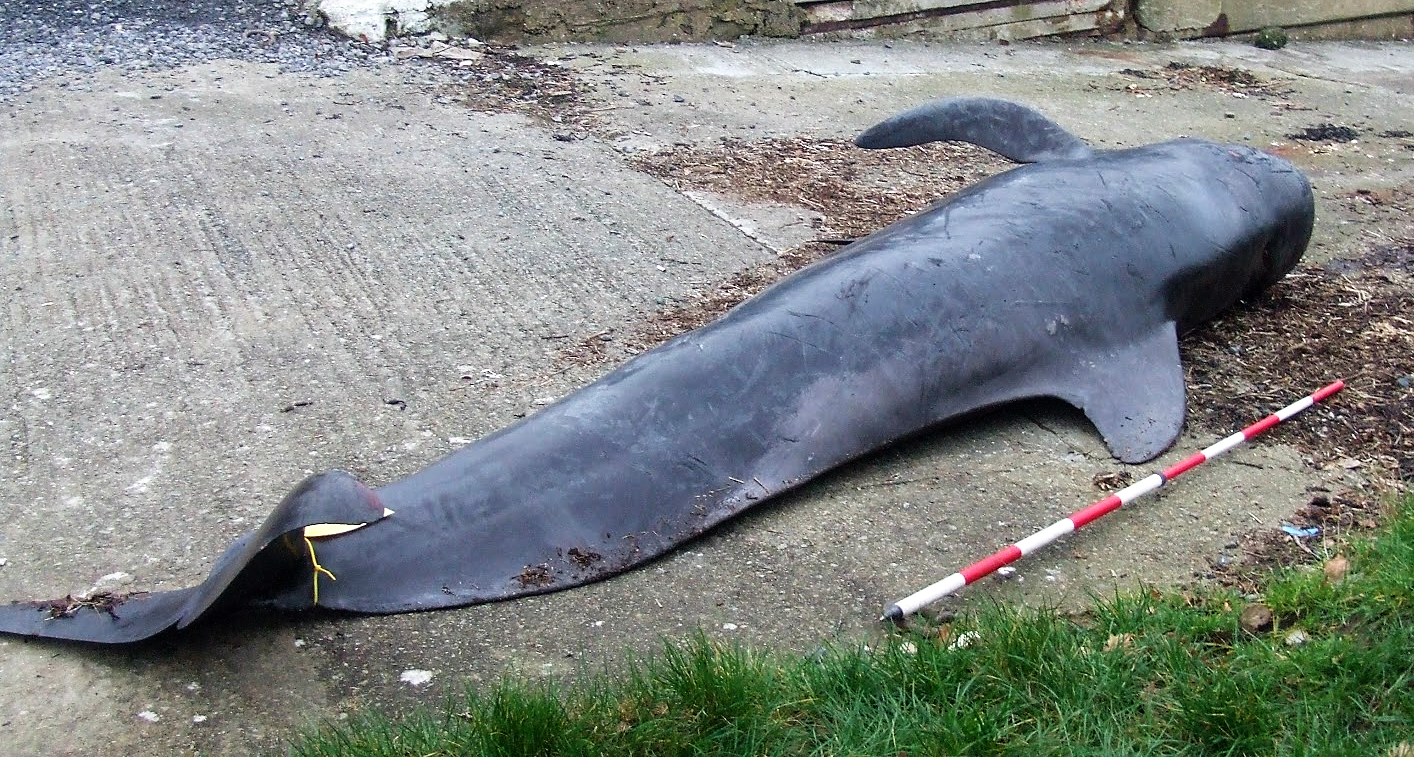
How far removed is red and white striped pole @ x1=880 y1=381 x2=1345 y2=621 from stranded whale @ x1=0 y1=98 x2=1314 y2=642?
0.13m

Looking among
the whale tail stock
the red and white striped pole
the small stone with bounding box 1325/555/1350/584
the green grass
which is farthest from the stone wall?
the small stone with bounding box 1325/555/1350/584

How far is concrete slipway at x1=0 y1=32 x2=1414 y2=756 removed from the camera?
8.23 feet

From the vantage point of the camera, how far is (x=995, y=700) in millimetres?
2346

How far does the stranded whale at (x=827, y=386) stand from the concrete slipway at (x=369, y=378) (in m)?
0.09

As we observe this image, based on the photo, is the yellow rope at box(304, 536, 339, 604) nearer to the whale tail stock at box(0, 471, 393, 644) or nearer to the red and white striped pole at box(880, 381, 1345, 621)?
the whale tail stock at box(0, 471, 393, 644)

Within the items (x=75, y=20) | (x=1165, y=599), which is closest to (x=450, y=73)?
(x=75, y=20)

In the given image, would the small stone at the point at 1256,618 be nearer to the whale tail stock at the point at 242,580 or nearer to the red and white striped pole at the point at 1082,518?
the red and white striped pole at the point at 1082,518

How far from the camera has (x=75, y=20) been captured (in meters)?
6.81

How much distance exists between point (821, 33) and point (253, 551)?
614cm

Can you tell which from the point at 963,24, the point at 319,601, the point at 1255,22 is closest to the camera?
the point at 319,601

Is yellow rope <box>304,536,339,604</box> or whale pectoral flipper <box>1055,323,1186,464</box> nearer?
yellow rope <box>304,536,339,604</box>

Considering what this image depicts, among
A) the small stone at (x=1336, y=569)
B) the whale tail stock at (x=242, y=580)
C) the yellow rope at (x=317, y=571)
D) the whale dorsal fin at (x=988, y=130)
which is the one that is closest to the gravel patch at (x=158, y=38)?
the whale dorsal fin at (x=988, y=130)

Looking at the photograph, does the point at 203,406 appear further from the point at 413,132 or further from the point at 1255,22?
the point at 1255,22

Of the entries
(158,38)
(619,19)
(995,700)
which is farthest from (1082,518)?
(158,38)
